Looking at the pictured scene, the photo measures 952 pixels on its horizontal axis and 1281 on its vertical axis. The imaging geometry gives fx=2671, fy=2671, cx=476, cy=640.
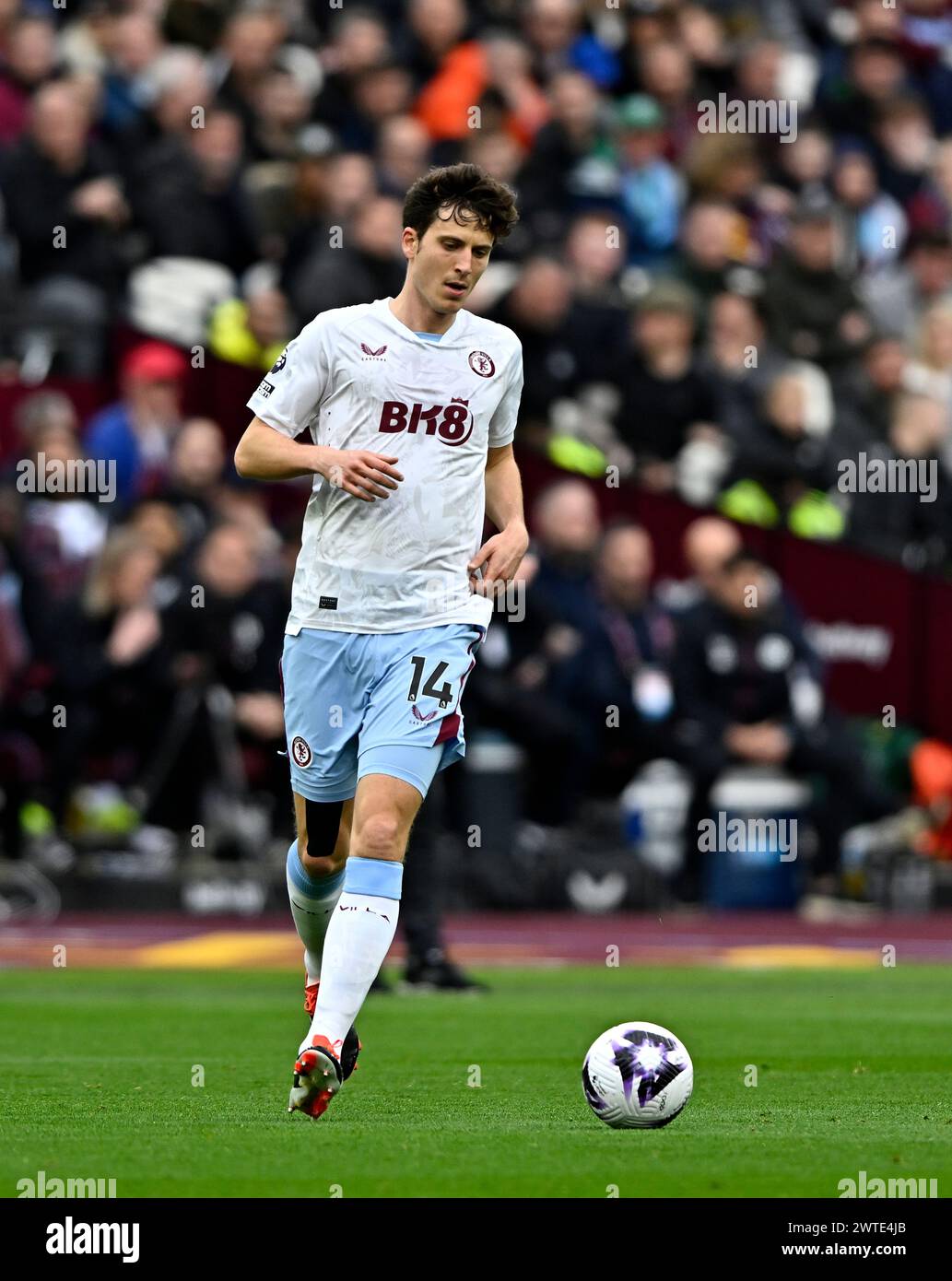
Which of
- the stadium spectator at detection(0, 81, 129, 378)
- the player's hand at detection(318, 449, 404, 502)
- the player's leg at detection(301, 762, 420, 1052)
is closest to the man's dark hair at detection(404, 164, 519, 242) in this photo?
the player's hand at detection(318, 449, 404, 502)

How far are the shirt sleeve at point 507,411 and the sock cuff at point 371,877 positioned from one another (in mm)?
1511

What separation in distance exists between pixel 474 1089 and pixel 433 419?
7.43 ft

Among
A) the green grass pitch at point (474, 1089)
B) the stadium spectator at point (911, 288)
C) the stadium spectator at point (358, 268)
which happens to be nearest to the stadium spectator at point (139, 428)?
the stadium spectator at point (358, 268)

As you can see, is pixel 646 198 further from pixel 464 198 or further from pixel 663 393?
pixel 464 198

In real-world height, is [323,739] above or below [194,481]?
below

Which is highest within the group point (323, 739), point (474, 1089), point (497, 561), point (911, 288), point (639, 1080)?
point (911, 288)

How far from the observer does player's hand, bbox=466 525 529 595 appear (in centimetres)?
845

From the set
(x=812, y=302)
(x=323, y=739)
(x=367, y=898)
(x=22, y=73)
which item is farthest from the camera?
(x=812, y=302)

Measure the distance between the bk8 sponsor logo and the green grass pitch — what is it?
2117 mm

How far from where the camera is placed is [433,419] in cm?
841

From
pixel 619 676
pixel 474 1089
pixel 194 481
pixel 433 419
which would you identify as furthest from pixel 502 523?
pixel 619 676

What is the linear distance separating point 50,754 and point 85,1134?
31.3 feet

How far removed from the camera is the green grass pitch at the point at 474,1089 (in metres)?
6.77
